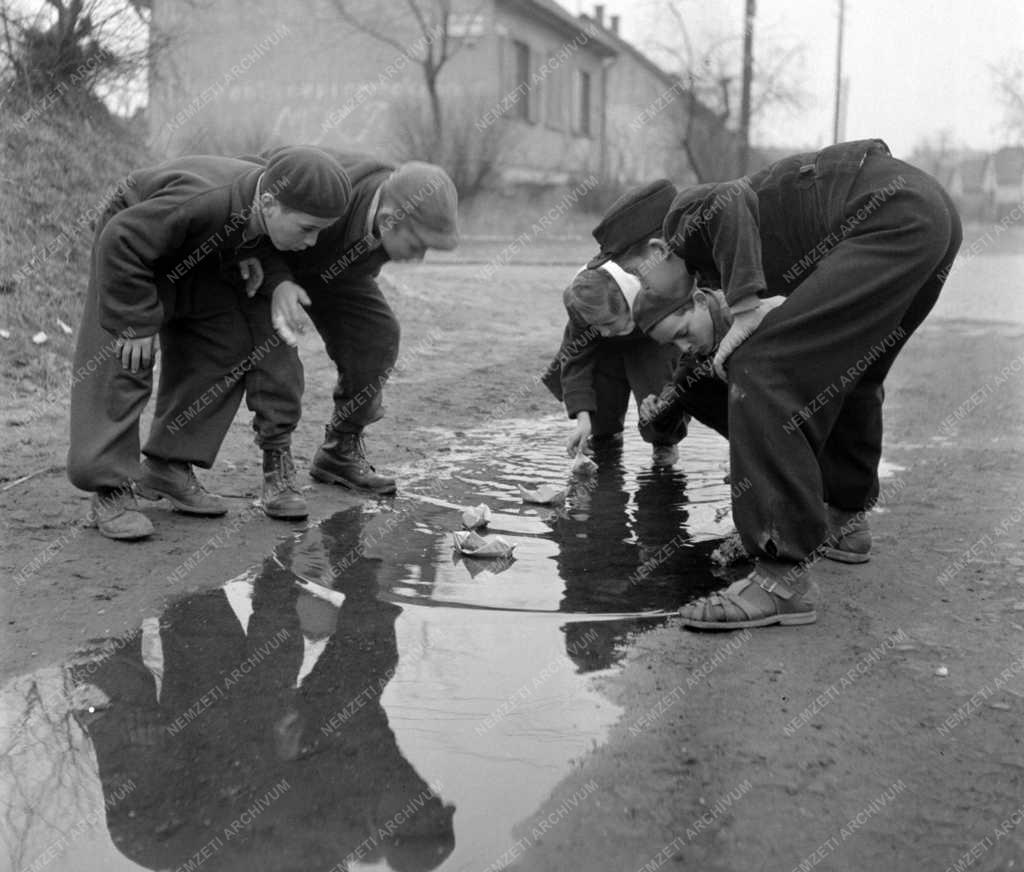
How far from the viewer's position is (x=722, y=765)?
109 inches

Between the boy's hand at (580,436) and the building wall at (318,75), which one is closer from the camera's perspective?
the boy's hand at (580,436)

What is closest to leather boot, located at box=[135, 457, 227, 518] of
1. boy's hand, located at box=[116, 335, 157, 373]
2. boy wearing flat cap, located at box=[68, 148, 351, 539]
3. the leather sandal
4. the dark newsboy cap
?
boy wearing flat cap, located at box=[68, 148, 351, 539]

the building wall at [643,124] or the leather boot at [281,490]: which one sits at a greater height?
the leather boot at [281,490]

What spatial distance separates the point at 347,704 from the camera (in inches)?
121

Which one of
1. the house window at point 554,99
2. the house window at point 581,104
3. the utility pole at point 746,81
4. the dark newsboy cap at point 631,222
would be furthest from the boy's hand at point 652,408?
the house window at point 581,104

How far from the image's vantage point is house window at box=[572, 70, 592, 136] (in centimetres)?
3494

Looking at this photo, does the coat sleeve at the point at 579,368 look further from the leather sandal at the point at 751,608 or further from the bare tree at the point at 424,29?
the bare tree at the point at 424,29

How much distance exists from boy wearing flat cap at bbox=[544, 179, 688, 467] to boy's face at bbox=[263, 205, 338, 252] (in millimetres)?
927

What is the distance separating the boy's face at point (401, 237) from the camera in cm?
450

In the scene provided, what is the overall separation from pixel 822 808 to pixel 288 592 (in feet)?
6.42

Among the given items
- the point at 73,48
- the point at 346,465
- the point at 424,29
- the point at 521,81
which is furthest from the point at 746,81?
the point at 346,465

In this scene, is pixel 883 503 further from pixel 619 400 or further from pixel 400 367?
pixel 400 367

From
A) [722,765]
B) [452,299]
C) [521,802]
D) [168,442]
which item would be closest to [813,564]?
[722,765]

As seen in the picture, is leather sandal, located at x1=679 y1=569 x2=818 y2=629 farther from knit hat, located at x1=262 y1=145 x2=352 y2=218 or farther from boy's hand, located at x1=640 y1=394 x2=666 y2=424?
knit hat, located at x1=262 y1=145 x2=352 y2=218
